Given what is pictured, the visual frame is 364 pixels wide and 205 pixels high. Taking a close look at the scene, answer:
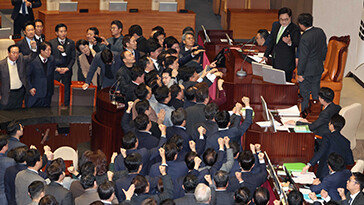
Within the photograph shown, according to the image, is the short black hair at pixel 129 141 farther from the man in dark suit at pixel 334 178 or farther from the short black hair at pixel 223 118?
the man in dark suit at pixel 334 178

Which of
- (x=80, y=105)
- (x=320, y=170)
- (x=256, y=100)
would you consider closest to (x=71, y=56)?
(x=80, y=105)

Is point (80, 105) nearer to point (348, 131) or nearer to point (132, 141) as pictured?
point (132, 141)

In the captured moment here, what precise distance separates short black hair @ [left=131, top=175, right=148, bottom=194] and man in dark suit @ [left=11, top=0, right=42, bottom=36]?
7.01 metres

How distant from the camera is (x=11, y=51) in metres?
7.86

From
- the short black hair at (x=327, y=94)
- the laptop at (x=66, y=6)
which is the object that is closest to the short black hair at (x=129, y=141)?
the short black hair at (x=327, y=94)

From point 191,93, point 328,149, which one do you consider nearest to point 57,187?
point 191,93

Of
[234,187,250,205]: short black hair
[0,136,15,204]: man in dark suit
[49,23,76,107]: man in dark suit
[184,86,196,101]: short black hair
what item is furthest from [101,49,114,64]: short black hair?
[234,187,250,205]: short black hair

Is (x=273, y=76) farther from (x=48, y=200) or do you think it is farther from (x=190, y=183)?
(x=48, y=200)

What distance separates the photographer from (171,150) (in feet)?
16.8

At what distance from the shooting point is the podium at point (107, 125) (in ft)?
23.6

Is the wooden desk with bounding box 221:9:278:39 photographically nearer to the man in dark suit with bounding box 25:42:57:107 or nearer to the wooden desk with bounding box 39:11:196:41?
the wooden desk with bounding box 39:11:196:41

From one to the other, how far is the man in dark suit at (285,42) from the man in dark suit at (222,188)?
126 inches

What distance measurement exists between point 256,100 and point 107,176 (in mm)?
2544

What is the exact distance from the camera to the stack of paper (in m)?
6.54
